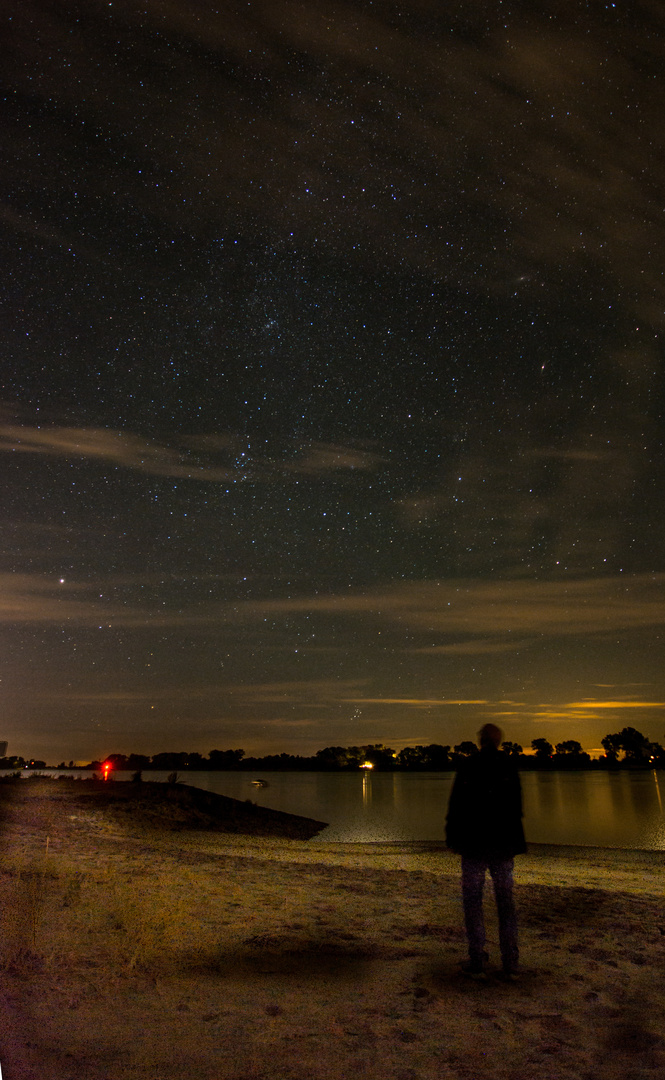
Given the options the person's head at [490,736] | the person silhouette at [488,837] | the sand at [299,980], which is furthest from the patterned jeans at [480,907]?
the person's head at [490,736]

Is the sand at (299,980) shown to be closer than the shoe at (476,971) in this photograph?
Yes

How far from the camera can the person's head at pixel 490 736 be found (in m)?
5.84

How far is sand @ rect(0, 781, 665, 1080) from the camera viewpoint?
4.18 meters

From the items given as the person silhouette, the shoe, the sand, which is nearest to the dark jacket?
the person silhouette

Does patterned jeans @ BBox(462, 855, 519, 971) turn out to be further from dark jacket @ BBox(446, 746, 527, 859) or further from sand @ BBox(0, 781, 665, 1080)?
sand @ BBox(0, 781, 665, 1080)

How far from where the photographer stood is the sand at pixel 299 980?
418 cm

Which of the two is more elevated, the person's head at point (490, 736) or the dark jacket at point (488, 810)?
the person's head at point (490, 736)

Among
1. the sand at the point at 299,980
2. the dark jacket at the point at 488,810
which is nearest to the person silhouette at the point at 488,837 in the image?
the dark jacket at the point at 488,810

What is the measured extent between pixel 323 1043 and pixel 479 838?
2.07m

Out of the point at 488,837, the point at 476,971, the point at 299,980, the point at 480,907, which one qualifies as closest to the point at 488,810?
the point at 488,837

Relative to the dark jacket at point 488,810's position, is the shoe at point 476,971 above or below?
below

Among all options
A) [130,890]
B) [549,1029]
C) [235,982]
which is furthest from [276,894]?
[549,1029]

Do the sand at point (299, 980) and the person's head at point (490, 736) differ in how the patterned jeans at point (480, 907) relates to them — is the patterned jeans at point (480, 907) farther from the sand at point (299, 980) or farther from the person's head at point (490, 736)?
the person's head at point (490, 736)

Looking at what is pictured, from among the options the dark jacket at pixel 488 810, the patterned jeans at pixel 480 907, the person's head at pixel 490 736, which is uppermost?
the person's head at pixel 490 736
